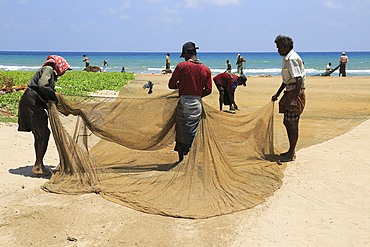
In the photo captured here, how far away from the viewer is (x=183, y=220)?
3.56 m

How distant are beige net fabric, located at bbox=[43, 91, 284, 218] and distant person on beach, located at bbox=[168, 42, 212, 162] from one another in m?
0.14

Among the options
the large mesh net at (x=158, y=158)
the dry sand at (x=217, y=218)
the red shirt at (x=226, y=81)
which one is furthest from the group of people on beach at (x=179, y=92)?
the red shirt at (x=226, y=81)

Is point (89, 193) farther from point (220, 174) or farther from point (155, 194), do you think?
point (220, 174)

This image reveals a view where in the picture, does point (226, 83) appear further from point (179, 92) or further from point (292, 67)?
point (179, 92)

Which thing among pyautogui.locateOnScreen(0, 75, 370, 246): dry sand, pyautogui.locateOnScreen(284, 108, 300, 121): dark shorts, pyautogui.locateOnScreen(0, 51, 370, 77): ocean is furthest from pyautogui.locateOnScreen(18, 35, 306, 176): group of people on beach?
pyautogui.locateOnScreen(0, 51, 370, 77): ocean

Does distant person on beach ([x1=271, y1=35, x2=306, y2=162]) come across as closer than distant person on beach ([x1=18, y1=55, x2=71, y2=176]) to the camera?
No

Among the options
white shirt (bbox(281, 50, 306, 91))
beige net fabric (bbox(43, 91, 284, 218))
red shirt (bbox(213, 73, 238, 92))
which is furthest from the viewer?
red shirt (bbox(213, 73, 238, 92))

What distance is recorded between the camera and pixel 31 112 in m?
4.66

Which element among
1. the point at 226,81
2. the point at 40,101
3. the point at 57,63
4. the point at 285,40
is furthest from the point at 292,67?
the point at 226,81

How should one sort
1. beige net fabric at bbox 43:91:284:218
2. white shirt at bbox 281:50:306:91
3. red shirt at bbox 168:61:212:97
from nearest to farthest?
beige net fabric at bbox 43:91:284:218
red shirt at bbox 168:61:212:97
white shirt at bbox 281:50:306:91

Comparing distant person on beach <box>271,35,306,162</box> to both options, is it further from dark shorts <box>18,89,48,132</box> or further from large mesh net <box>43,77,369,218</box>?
dark shorts <box>18,89,48,132</box>

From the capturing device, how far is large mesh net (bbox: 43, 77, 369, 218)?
13.1 ft

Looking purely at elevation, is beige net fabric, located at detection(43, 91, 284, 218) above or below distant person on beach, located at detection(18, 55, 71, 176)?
below

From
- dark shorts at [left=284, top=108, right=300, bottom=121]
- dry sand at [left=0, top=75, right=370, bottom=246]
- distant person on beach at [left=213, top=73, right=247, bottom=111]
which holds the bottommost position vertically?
dry sand at [left=0, top=75, right=370, bottom=246]
